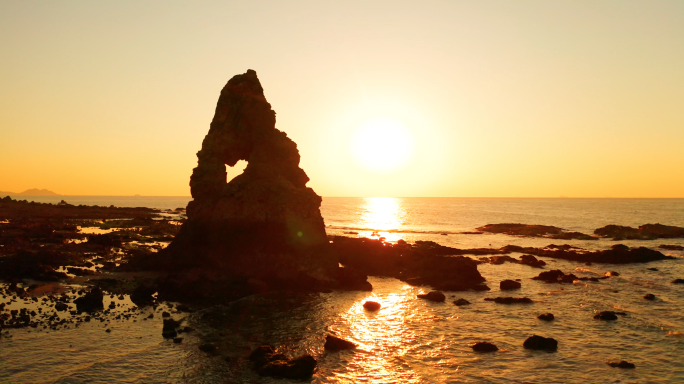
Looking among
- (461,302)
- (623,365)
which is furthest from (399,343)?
(461,302)

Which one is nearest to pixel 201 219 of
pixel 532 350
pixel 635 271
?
pixel 532 350

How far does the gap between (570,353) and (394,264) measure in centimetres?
2812

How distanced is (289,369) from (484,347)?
37.0 feet

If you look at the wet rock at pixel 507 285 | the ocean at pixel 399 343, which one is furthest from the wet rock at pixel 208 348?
the wet rock at pixel 507 285

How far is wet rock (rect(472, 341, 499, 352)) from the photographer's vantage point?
25031 millimetres

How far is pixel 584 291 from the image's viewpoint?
139 feet

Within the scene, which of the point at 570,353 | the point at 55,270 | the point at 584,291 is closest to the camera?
the point at 570,353

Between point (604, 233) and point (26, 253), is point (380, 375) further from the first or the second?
point (604, 233)

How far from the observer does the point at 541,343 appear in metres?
25.7

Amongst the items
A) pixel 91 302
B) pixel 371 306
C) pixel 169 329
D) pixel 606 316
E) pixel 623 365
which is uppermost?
pixel 91 302

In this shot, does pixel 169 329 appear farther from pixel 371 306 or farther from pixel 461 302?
pixel 461 302

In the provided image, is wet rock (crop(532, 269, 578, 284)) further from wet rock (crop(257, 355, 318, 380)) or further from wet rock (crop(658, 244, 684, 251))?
wet rock (crop(658, 244, 684, 251))

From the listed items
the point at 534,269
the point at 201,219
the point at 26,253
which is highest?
the point at 201,219

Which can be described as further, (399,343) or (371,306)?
(371,306)
